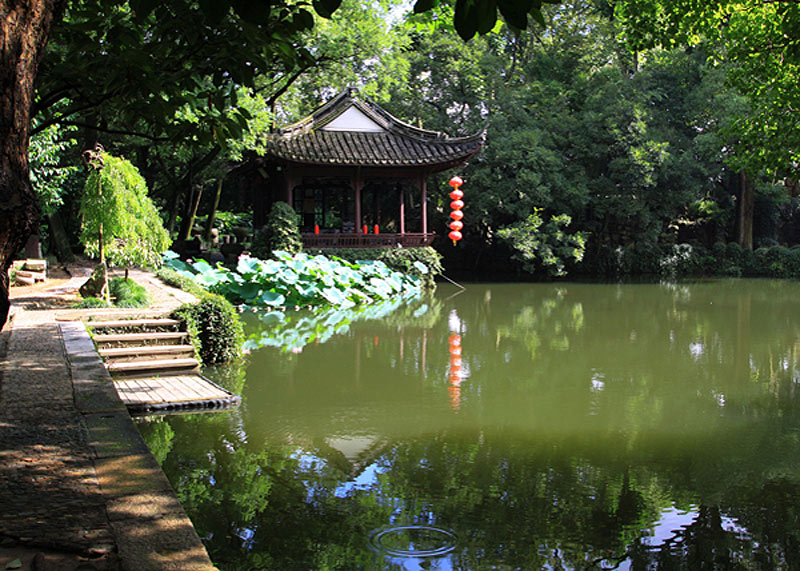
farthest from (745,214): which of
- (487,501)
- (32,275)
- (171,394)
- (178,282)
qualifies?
(487,501)

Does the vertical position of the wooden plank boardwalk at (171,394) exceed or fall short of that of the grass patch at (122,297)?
it falls short

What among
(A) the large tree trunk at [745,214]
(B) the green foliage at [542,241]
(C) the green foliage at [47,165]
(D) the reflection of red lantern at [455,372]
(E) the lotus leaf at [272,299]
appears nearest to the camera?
(D) the reflection of red lantern at [455,372]

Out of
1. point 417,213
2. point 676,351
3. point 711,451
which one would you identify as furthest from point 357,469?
point 417,213

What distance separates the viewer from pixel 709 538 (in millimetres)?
3920

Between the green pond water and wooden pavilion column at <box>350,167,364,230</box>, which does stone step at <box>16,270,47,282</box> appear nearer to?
the green pond water

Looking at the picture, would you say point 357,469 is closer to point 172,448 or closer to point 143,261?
point 172,448

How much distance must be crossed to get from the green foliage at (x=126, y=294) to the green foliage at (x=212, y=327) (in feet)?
4.76

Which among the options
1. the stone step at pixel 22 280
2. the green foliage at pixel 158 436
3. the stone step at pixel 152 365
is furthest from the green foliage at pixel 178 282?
the green foliage at pixel 158 436

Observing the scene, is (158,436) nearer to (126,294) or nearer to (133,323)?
(133,323)

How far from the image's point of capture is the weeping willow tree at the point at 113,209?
938 centimetres

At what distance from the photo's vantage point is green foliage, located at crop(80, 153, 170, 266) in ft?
30.8

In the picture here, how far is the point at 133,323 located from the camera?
7797 mm

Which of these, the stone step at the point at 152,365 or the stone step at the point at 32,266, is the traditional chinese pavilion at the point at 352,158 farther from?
the stone step at the point at 152,365

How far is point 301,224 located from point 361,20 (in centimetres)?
642
